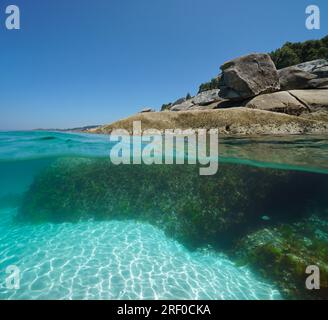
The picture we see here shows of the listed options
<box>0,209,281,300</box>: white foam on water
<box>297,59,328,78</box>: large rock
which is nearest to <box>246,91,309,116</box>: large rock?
<box>297,59,328,78</box>: large rock

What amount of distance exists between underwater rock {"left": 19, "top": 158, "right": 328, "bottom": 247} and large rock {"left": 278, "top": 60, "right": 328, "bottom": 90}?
1301 centimetres

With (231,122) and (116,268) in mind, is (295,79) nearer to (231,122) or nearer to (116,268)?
(231,122)

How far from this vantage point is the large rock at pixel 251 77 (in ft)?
69.6

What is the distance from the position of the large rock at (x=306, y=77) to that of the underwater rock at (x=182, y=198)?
42.7 feet

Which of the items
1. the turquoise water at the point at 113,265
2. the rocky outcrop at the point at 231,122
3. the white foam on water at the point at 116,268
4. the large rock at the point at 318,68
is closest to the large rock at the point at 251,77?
the rocky outcrop at the point at 231,122

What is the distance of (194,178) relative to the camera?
13336 millimetres

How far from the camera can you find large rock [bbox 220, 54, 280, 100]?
21.2m

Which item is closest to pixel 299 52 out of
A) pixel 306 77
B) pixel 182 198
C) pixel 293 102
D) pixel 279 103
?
pixel 306 77

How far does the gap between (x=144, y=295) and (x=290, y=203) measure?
28.3ft

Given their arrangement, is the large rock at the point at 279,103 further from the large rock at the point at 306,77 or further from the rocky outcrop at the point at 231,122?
the large rock at the point at 306,77

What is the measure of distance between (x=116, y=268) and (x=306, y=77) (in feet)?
89.0

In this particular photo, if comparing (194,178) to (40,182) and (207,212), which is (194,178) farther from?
(40,182)

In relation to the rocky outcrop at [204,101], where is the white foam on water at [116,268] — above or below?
below

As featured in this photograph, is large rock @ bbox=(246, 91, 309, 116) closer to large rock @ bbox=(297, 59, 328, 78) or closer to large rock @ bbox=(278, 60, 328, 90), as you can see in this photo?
large rock @ bbox=(278, 60, 328, 90)
